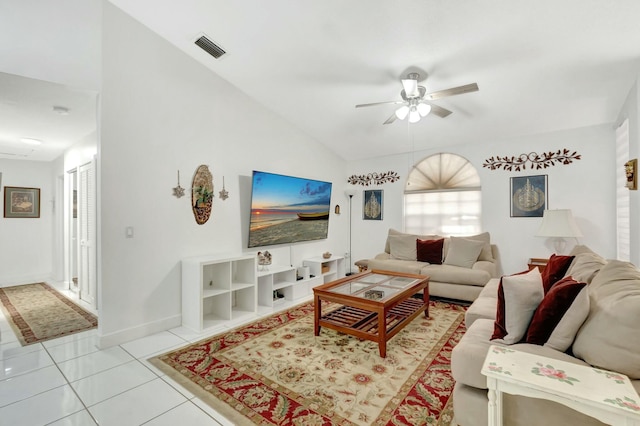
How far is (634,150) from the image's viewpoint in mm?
2949

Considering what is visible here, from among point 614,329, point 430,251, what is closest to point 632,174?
point 614,329

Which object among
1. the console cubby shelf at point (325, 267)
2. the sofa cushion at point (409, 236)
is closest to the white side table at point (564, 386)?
the console cubby shelf at point (325, 267)

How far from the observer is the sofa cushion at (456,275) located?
4.09 metres

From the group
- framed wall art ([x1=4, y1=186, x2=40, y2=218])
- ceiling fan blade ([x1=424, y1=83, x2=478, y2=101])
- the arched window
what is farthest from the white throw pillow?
framed wall art ([x1=4, y1=186, x2=40, y2=218])

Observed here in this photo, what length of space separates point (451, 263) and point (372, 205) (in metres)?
2.01

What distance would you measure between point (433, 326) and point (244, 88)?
3.81 meters

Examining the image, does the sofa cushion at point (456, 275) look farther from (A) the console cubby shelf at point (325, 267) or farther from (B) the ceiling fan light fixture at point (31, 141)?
(B) the ceiling fan light fixture at point (31, 141)

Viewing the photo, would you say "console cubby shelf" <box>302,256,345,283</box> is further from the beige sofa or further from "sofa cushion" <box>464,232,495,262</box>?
the beige sofa

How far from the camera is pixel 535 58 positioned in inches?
112

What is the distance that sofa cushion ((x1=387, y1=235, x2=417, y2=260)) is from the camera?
505 cm

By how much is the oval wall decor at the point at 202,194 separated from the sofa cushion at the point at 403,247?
3.10 metres

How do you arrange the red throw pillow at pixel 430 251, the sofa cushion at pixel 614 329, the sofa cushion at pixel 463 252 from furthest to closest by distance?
1. the red throw pillow at pixel 430 251
2. the sofa cushion at pixel 463 252
3. the sofa cushion at pixel 614 329

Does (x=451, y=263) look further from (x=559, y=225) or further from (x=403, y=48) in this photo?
(x=403, y=48)

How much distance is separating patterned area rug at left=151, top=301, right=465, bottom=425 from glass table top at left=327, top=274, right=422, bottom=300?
45cm
